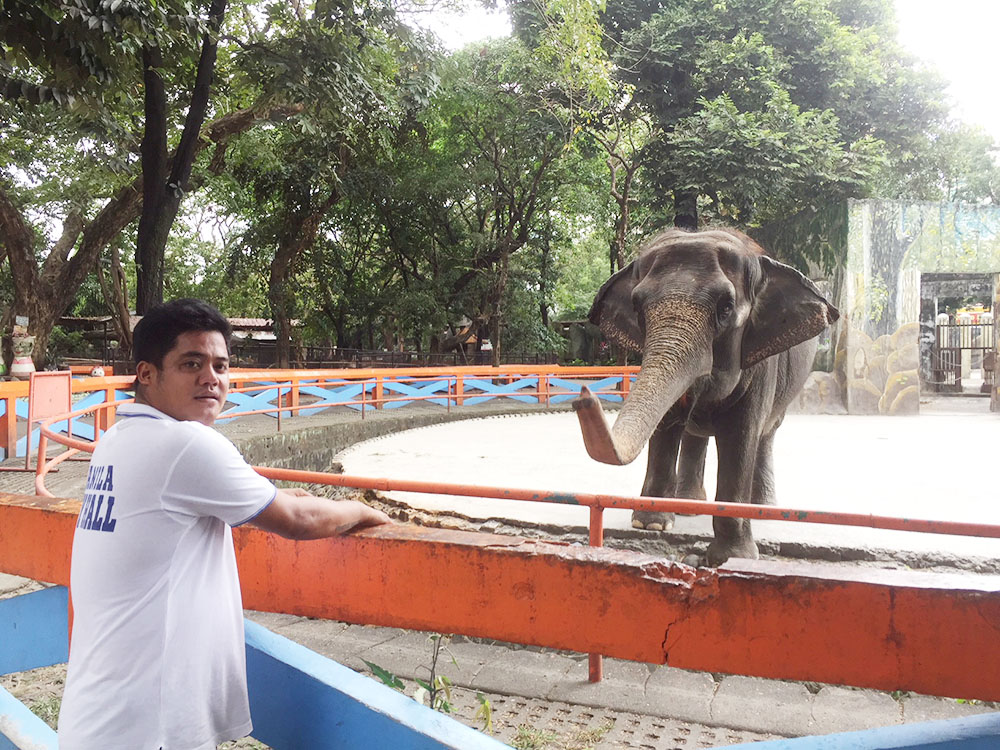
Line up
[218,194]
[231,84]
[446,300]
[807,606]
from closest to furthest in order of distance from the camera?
1. [807,606]
2. [231,84]
3. [218,194]
4. [446,300]

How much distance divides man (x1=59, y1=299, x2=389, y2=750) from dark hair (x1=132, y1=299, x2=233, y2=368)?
140mm

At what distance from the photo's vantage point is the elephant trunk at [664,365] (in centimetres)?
346

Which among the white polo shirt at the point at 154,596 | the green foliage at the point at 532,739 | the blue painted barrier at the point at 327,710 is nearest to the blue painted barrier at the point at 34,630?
the white polo shirt at the point at 154,596

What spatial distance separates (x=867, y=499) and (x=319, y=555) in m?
5.47

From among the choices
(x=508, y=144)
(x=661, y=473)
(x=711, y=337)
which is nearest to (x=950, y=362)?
(x=508, y=144)

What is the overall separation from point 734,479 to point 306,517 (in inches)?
143

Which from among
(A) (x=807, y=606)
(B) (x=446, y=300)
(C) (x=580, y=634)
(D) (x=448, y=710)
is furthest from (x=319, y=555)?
(B) (x=446, y=300)

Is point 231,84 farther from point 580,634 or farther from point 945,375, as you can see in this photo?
point 945,375

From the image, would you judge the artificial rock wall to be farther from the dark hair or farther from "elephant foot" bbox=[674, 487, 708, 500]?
the dark hair

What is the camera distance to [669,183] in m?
16.2

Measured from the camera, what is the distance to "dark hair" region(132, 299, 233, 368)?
5.25 ft

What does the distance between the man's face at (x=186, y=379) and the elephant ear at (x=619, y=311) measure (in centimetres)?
353

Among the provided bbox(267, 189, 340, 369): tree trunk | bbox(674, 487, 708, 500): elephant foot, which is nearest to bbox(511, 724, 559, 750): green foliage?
bbox(674, 487, 708, 500): elephant foot

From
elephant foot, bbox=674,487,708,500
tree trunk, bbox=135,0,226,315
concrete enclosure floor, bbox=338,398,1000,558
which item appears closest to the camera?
concrete enclosure floor, bbox=338,398,1000,558
